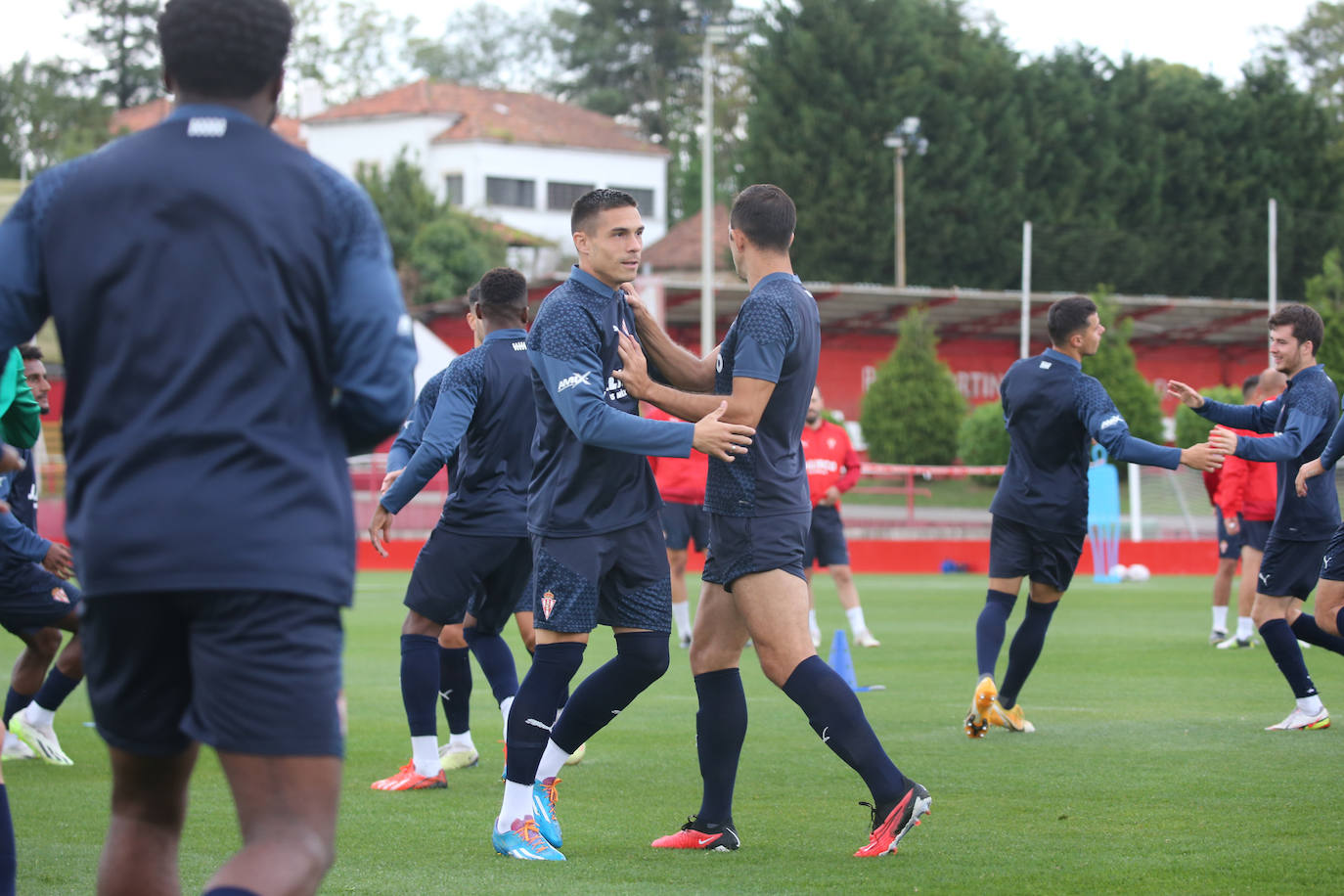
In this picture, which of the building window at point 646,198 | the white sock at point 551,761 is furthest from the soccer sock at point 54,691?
the building window at point 646,198

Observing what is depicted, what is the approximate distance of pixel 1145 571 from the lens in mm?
23625

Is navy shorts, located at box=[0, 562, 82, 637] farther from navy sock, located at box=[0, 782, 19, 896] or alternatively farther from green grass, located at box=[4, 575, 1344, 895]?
navy sock, located at box=[0, 782, 19, 896]

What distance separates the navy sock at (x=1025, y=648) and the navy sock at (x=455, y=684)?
9.63 ft

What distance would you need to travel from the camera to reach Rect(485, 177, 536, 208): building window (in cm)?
6619

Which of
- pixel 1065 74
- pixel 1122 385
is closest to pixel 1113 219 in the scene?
pixel 1065 74

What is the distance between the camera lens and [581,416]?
511cm

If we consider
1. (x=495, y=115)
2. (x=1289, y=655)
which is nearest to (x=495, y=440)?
(x=1289, y=655)

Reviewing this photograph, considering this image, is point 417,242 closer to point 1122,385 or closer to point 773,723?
point 1122,385

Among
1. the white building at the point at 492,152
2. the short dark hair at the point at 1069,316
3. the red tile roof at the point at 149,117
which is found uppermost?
the red tile roof at the point at 149,117

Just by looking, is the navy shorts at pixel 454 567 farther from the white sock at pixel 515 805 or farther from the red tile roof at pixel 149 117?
the red tile roof at pixel 149 117

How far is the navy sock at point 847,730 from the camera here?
17.2ft

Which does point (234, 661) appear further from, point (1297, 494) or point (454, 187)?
point (454, 187)

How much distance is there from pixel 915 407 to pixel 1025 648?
30.1 m

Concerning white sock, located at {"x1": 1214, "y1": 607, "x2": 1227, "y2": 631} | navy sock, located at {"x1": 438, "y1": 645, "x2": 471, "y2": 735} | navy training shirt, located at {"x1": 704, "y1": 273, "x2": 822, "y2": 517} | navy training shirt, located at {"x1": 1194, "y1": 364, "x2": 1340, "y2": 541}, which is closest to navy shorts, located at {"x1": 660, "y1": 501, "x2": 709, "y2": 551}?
white sock, located at {"x1": 1214, "y1": 607, "x2": 1227, "y2": 631}
